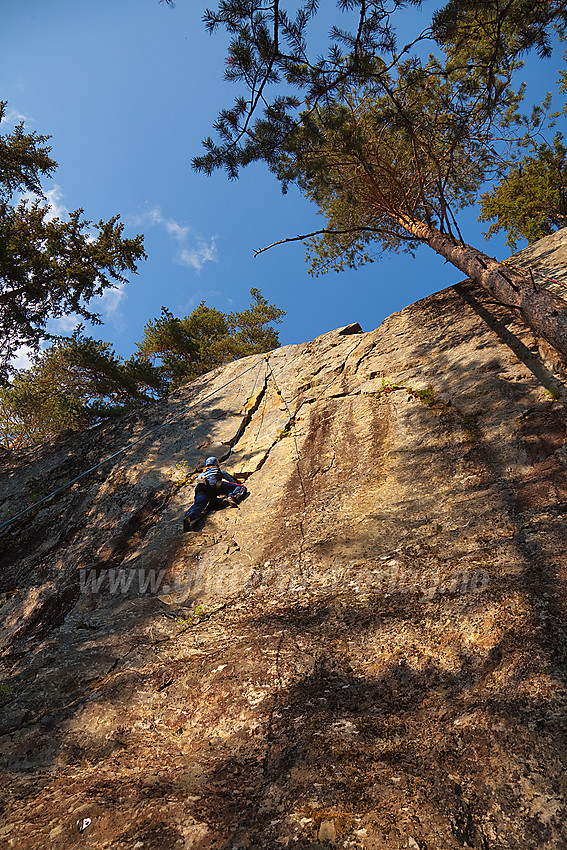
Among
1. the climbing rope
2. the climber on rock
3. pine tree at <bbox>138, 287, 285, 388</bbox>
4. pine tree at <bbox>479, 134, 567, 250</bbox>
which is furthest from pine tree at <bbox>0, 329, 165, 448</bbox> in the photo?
pine tree at <bbox>479, 134, 567, 250</bbox>

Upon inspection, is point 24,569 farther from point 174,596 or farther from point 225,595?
point 225,595

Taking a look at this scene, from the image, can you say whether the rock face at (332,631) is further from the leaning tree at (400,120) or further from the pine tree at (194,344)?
the pine tree at (194,344)

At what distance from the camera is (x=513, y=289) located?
19.1 feet

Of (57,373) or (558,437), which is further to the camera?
(57,373)

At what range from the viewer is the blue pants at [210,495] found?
6.60 m

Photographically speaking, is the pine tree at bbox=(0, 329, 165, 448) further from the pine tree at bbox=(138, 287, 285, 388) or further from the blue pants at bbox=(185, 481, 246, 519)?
the blue pants at bbox=(185, 481, 246, 519)

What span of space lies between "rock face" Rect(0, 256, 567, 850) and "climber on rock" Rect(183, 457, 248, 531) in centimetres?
24

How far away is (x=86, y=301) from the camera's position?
39.6ft

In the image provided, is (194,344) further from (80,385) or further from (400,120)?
(400,120)

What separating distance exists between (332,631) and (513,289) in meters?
5.11

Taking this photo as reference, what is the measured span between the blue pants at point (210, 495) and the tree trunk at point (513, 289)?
15.6 ft

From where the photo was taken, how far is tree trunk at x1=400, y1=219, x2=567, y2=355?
491cm

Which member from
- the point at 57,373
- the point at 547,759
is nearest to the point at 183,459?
the point at 547,759

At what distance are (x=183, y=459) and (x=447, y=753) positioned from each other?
704 cm
